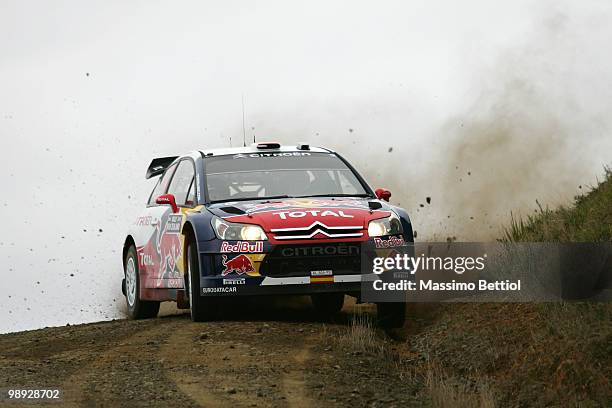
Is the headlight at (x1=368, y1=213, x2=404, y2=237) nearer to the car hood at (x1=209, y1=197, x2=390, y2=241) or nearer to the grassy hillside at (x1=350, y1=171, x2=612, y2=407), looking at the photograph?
the car hood at (x1=209, y1=197, x2=390, y2=241)

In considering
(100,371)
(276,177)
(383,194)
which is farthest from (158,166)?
(100,371)

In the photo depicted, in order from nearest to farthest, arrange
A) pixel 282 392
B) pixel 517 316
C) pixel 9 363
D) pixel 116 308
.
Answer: pixel 282 392
pixel 9 363
pixel 517 316
pixel 116 308

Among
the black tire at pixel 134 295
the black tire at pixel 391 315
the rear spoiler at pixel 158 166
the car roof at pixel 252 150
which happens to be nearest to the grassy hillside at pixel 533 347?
the black tire at pixel 391 315

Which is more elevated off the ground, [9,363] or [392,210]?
[392,210]

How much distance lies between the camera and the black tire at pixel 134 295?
573 inches

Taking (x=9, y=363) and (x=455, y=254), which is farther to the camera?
(x=455, y=254)

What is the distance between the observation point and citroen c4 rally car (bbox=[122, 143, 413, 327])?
1164cm

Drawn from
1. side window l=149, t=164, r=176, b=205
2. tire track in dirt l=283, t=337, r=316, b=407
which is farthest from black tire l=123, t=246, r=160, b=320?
tire track in dirt l=283, t=337, r=316, b=407

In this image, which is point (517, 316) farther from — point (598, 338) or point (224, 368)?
point (224, 368)

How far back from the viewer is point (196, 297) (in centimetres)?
1200

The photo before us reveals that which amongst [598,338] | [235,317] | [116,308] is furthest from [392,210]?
[116,308]

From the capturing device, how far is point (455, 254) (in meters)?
12.8

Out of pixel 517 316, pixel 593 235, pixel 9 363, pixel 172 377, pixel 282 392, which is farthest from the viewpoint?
Result: pixel 593 235

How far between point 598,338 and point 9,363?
4821mm
